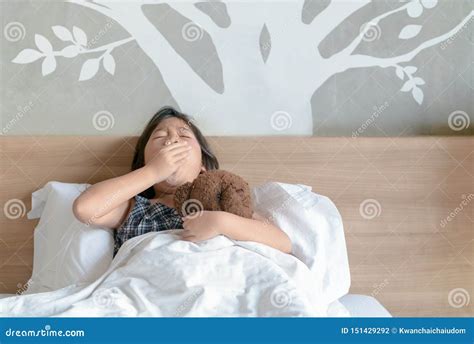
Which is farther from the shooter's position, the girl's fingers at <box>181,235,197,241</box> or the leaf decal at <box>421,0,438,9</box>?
the leaf decal at <box>421,0,438,9</box>

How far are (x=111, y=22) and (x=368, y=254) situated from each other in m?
1.13

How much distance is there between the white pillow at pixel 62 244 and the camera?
1791mm

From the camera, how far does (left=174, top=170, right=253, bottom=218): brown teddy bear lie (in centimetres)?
173

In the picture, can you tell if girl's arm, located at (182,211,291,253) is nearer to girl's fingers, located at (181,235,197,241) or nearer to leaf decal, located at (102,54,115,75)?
girl's fingers, located at (181,235,197,241)

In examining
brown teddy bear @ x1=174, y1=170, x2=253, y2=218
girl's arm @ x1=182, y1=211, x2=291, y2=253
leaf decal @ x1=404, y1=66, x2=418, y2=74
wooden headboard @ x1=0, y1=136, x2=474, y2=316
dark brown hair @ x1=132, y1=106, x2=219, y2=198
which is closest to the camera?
girl's arm @ x1=182, y1=211, x2=291, y2=253

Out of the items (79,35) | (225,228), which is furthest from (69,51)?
(225,228)

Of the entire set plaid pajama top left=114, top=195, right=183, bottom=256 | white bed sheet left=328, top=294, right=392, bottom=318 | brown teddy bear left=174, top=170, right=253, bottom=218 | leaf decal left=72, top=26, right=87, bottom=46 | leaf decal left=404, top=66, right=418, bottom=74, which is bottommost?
white bed sheet left=328, top=294, right=392, bottom=318

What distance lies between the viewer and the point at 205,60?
2.15m

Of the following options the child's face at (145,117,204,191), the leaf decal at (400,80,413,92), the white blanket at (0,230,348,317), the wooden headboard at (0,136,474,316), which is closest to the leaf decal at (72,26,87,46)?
the wooden headboard at (0,136,474,316)

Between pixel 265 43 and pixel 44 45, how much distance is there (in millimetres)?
732

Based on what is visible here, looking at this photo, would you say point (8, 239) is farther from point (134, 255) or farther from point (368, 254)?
point (368, 254)

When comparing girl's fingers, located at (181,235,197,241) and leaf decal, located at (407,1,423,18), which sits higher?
leaf decal, located at (407,1,423,18)

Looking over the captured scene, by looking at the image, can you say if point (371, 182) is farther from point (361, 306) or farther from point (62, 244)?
point (62, 244)

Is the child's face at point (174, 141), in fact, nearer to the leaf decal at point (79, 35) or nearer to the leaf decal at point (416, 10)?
the leaf decal at point (79, 35)
